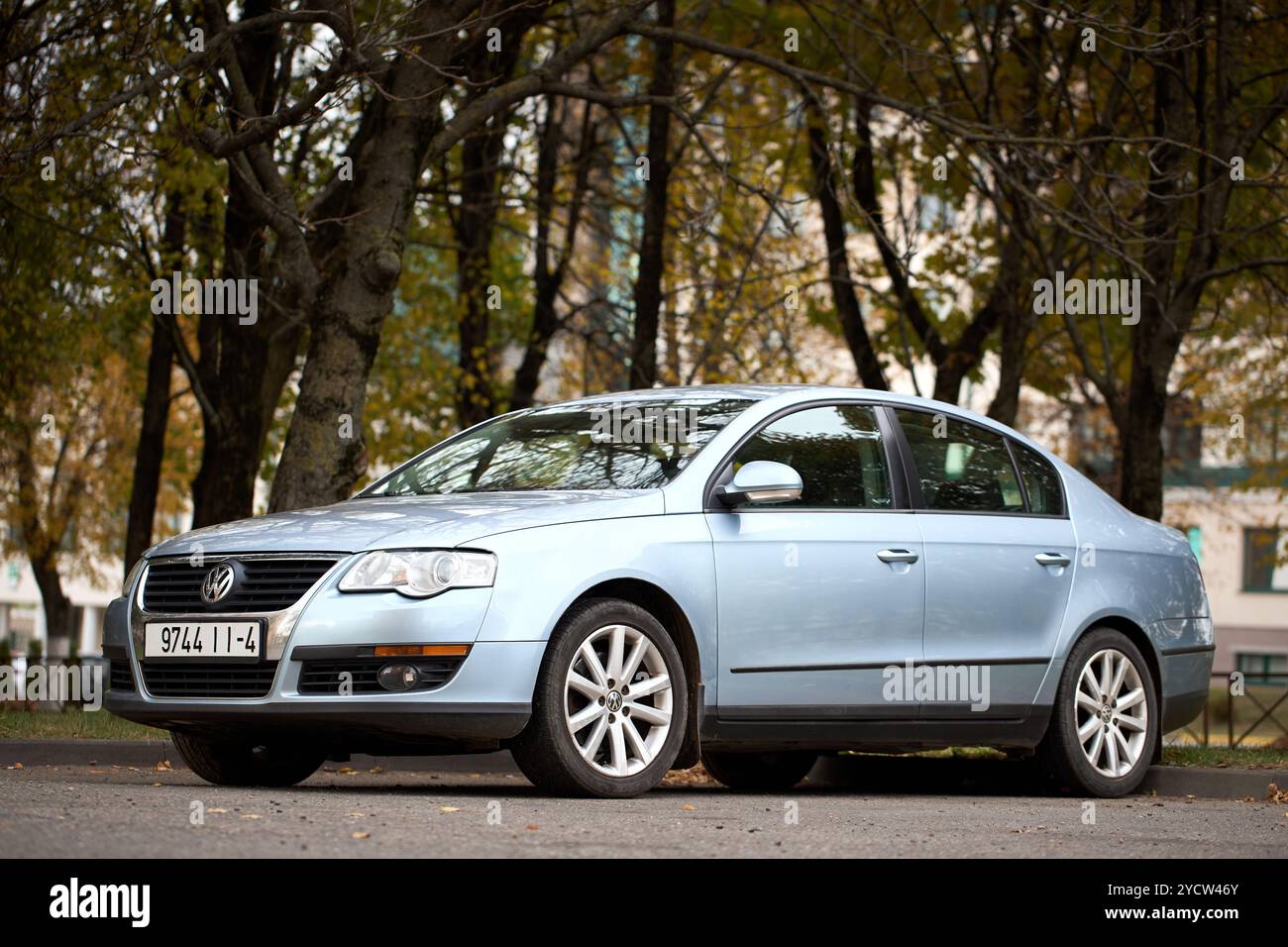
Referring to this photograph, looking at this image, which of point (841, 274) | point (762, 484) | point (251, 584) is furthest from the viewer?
point (841, 274)

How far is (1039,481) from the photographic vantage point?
30.3 feet

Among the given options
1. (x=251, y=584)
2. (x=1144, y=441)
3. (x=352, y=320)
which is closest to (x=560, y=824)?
(x=251, y=584)

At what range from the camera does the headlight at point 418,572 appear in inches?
274

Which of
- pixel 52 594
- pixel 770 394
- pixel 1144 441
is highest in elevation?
pixel 1144 441

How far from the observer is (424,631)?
272 inches

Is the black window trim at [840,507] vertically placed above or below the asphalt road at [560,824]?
above

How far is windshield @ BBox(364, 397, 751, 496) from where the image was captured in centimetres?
800

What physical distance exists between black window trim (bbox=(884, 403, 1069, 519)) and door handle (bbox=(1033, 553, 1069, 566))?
8.5 inches

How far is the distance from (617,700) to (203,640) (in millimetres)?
1556

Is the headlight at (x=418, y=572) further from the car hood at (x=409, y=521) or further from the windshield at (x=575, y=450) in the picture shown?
the windshield at (x=575, y=450)

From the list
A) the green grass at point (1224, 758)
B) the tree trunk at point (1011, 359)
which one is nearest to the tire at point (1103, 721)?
the green grass at point (1224, 758)

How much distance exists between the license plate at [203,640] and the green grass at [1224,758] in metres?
5.31

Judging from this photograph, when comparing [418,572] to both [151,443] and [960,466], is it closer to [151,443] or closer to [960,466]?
[960,466]
